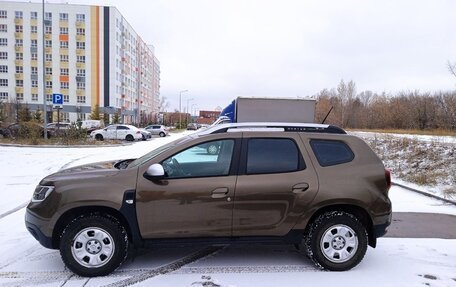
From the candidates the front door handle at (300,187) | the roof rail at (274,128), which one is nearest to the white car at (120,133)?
the roof rail at (274,128)

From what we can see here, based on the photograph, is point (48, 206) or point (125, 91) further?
point (125, 91)

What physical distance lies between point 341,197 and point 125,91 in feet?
305

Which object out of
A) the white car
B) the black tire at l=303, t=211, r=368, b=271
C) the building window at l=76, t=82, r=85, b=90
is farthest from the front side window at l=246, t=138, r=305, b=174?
the building window at l=76, t=82, r=85, b=90

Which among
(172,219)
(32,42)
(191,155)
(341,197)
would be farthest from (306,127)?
(32,42)

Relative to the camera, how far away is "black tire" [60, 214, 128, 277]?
413cm

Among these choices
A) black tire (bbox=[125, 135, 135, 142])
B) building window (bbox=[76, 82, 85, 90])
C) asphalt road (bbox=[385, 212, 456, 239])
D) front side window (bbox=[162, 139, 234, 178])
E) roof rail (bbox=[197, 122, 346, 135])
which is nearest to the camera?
front side window (bbox=[162, 139, 234, 178])

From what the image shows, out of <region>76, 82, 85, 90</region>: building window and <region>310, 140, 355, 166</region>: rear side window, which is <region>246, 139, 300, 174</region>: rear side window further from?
<region>76, 82, 85, 90</region>: building window

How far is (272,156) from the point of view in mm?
4484

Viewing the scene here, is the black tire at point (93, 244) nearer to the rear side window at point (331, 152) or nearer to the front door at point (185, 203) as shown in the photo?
the front door at point (185, 203)

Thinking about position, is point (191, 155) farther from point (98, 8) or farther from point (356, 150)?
point (98, 8)

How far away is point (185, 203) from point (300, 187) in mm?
1351

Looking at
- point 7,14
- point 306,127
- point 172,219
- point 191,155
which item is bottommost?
point 172,219

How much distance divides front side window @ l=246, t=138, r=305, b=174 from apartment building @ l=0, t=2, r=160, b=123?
7727 centimetres

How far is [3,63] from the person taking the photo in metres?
80.6
